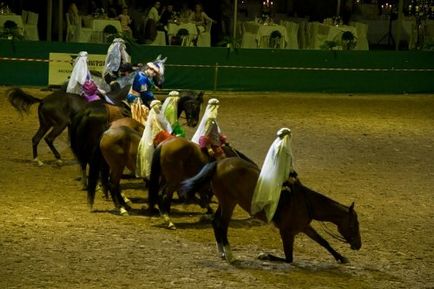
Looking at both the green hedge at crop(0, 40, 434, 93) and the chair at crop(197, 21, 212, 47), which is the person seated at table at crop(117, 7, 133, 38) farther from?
the chair at crop(197, 21, 212, 47)

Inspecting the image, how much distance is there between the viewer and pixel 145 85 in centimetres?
1345

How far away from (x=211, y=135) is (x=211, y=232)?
1229 mm

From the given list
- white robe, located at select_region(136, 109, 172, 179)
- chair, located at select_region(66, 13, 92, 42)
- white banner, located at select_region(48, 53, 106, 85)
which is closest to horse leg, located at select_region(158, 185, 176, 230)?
white robe, located at select_region(136, 109, 172, 179)

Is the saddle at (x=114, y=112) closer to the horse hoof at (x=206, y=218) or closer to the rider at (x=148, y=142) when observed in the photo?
the rider at (x=148, y=142)

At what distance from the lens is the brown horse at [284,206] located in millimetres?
9445

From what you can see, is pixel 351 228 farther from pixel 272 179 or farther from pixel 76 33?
pixel 76 33

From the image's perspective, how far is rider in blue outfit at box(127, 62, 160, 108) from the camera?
1341 centimetres

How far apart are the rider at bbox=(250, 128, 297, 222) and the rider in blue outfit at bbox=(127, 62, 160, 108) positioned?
4249 millimetres

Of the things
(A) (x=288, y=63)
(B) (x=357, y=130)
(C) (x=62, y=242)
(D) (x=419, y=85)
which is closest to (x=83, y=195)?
(C) (x=62, y=242)

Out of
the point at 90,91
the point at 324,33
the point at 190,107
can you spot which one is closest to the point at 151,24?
the point at 324,33

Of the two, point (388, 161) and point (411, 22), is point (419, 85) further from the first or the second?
point (388, 161)

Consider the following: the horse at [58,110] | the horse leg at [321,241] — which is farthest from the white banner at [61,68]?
the horse leg at [321,241]

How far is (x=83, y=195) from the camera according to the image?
12.7 metres

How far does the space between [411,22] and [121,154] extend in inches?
796
